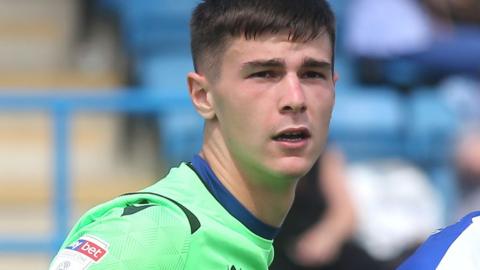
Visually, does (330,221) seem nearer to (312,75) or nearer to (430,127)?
(430,127)

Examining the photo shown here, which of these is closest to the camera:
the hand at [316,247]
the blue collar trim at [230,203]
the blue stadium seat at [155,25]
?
the blue collar trim at [230,203]

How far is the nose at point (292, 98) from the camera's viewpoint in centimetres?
292

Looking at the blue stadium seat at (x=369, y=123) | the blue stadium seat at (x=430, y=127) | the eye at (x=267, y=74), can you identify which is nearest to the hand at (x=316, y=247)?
the blue stadium seat at (x=369, y=123)

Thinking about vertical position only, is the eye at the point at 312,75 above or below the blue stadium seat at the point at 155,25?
above

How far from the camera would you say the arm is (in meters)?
6.19

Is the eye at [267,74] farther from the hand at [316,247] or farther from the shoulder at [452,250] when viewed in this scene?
the hand at [316,247]

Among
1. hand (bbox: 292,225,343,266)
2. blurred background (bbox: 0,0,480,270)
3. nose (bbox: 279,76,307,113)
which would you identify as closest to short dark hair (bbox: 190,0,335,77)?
nose (bbox: 279,76,307,113)

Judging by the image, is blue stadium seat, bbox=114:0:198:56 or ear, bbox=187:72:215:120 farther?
blue stadium seat, bbox=114:0:198:56

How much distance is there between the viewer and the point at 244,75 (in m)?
2.99

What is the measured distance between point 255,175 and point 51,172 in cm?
404

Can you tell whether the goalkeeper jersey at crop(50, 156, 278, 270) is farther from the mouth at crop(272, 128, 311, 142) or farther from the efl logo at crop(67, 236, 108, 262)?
the mouth at crop(272, 128, 311, 142)

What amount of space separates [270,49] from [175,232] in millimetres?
512

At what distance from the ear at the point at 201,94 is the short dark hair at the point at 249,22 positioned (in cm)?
3

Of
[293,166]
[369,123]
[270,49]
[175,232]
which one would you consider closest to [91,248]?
[175,232]
